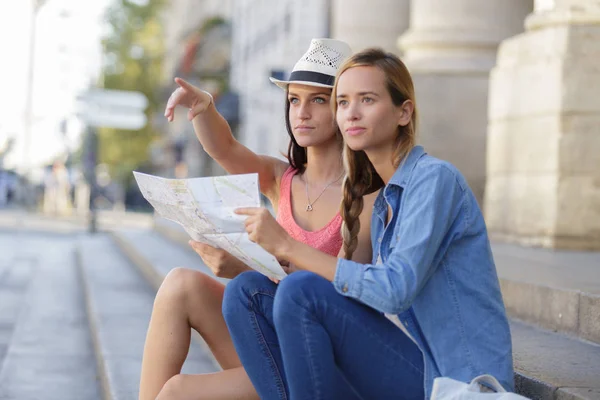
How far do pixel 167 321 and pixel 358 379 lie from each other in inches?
37.6

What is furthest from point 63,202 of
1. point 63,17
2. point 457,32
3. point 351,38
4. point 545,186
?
point 545,186

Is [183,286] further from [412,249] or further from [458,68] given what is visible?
[458,68]

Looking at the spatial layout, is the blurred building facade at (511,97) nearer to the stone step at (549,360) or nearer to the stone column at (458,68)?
the stone column at (458,68)

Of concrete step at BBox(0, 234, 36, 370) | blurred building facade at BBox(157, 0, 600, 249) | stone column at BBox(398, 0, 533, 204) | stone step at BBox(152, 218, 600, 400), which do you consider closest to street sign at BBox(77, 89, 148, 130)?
concrete step at BBox(0, 234, 36, 370)

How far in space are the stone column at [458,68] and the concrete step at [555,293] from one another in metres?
4.09

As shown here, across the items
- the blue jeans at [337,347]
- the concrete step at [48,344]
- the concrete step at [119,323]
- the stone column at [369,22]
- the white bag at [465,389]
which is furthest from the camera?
the stone column at [369,22]

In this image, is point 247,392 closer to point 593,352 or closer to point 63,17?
point 593,352

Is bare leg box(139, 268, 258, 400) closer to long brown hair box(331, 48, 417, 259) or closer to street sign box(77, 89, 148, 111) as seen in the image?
long brown hair box(331, 48, 417, 259)

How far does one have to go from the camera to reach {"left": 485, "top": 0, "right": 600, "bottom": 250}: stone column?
672 centimetres

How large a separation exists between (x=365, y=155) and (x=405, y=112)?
0.23 m

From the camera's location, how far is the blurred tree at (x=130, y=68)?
47219mm

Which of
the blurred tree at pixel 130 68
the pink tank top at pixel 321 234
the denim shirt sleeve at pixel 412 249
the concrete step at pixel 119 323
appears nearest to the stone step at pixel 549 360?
A: the denim shirt sleeve at pixel 412 249

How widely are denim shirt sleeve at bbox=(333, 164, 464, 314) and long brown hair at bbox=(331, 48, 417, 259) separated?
23 centimetres

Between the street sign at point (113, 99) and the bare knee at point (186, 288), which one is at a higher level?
the street sign at point (113, 99)
